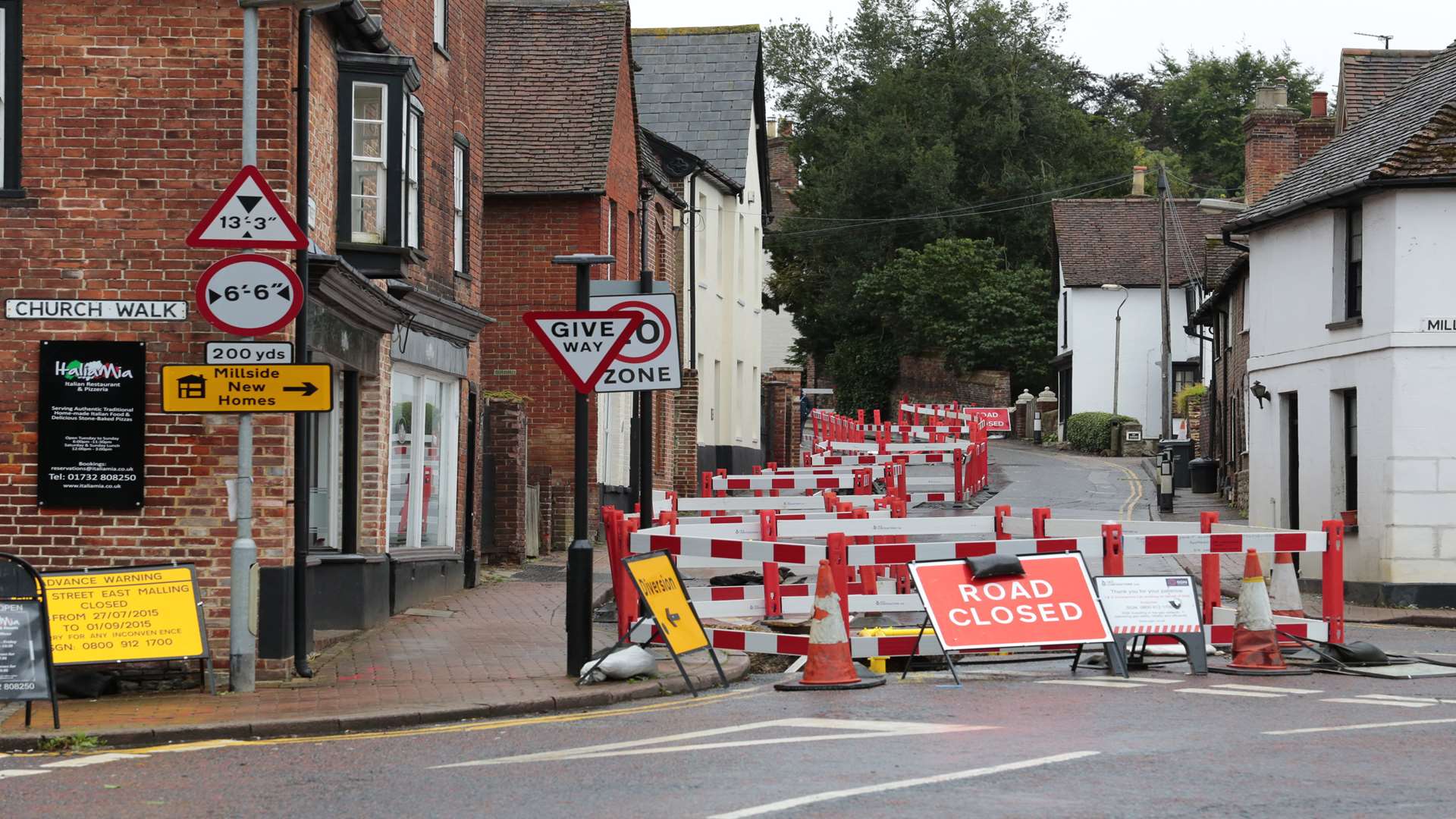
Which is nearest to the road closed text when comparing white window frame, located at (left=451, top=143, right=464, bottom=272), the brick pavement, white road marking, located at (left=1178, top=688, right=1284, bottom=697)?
white road marking, located at (left=1178, top=688, right=1284, bottom=697)

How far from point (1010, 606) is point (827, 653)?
1528 millimetres

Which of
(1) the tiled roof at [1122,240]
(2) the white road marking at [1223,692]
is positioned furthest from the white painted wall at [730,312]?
(2) the white road marking at [1223,692]

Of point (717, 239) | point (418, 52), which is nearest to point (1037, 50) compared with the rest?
point (717, 239)

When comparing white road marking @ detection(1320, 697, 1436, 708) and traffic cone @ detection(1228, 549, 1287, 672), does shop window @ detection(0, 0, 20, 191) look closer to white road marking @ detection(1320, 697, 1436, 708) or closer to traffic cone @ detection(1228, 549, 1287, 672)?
traffic cone @ detection(1228, 549, 1287, 672)

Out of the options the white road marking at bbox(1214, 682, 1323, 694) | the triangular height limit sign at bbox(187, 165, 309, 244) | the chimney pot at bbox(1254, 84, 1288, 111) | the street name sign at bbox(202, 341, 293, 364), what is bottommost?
the white road marking at bbox(1214, 682, 1323, 694)

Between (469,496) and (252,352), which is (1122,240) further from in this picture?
(252,352)

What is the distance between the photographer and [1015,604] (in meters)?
13.3

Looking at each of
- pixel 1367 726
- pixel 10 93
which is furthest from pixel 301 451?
pixel 1367 726

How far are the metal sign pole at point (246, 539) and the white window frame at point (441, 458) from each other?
20.4ft

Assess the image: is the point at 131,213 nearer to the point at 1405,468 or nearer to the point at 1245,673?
the point at 1245,673

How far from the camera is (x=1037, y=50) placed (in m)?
75.9

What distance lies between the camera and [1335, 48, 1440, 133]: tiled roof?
29875 mm

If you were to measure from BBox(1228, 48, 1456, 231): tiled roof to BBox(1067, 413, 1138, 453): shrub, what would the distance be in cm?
2995

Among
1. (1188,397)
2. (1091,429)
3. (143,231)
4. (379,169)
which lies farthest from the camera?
(1091,429)
